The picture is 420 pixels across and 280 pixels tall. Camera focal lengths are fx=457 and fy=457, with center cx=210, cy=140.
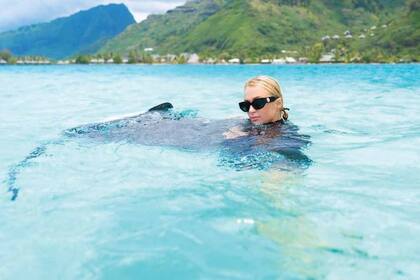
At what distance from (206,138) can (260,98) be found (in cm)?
138

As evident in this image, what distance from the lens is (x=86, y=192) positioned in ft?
18.3

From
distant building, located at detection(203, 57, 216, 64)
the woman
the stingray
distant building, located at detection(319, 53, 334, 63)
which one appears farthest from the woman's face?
distant building, located at detection(203, 57, 216, 64)

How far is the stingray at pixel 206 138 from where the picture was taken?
6.14m

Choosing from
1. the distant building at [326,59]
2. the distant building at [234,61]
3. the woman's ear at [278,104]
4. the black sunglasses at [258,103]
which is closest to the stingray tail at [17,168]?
the black sunglasses at [258,103]

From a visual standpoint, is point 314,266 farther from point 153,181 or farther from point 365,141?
point 365,141

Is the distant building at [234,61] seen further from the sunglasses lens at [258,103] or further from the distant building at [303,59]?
the sunglasses lens at [258,103]

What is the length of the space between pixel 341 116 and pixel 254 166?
8193 mm

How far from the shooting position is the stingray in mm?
6137

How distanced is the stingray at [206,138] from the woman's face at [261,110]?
5.6 inches

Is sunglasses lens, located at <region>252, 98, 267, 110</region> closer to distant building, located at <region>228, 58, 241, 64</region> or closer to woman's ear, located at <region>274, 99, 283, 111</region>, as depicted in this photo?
woman's ear, located at <region>274, 99, 283, 111</region>

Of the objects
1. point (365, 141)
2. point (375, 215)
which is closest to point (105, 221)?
point (375, 215)

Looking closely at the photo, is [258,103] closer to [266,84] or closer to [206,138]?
[266,84]

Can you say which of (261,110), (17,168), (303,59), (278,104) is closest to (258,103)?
(261,110)

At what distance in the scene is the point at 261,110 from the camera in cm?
698
